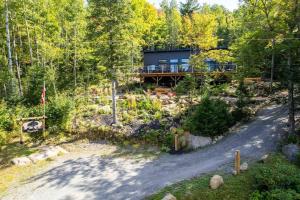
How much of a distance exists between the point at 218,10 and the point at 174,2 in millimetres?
11418

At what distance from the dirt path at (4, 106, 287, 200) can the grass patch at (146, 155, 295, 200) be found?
59 centimetres

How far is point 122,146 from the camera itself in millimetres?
16047

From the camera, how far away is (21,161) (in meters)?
13.5

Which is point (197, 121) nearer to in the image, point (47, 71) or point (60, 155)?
point (60, 155)

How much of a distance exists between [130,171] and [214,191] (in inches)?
158

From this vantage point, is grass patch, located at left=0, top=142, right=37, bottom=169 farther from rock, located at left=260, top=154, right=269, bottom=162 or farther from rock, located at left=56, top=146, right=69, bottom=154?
rock, located at left=260, top=154, right=269, bottom=162

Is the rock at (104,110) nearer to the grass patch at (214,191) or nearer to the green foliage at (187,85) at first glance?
the green foliage at (187,85)

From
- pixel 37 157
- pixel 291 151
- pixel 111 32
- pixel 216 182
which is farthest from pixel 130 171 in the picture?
pixel 111 32

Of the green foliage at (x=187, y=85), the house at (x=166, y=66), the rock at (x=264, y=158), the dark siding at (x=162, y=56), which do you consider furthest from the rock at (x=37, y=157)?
the dark siding at (x=162, y=56)

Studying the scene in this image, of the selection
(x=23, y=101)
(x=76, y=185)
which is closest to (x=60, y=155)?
(x=76, y=185)

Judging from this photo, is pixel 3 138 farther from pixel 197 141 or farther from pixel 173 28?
pixel 173 28

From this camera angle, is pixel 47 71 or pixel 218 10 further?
pixel 218 10

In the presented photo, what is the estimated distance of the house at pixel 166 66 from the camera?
3294cm

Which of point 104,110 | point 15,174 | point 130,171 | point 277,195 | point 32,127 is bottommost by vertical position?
point 15,174
